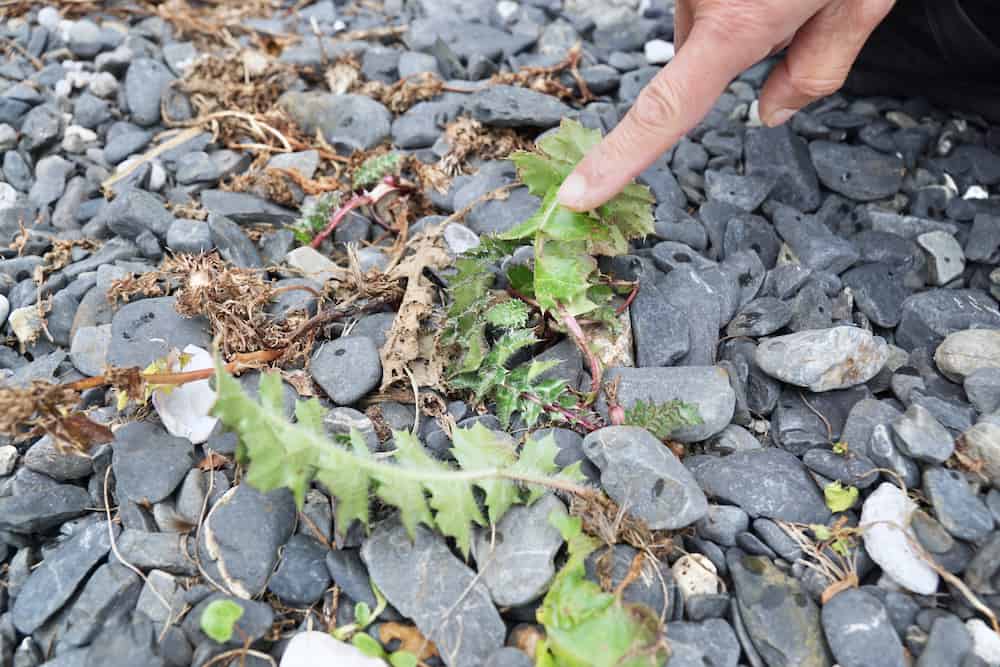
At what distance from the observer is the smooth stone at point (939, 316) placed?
2916 mm

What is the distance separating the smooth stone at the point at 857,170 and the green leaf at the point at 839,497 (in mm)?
1613

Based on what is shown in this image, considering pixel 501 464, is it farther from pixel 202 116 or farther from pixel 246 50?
pixel 246 50

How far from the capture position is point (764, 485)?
2.38 meters

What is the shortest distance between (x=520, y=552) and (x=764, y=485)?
77cm

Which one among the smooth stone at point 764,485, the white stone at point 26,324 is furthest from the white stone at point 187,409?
the smooth stone at point 764,485

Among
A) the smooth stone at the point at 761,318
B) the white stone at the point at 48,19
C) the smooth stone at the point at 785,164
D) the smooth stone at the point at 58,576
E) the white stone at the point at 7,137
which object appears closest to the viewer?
the smooth stone at the point at 58,576

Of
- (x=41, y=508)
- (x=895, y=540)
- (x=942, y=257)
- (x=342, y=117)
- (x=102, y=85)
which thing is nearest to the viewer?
(x=895, y=540)

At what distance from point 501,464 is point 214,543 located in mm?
835

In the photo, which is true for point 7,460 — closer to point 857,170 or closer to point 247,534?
point 247,534

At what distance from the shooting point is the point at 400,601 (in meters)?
2.12

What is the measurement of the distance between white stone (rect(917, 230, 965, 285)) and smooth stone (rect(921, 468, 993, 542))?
1.14m

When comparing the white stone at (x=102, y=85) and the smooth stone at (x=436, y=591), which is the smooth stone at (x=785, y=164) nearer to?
the smooth stone at (x=436, y=591)

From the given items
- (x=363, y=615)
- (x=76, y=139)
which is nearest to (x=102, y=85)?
(x=76, y=139)

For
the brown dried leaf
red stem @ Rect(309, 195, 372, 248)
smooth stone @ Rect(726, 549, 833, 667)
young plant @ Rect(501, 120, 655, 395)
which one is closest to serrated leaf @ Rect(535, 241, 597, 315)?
young plant @ Rect(501, 120, 655, 395)
